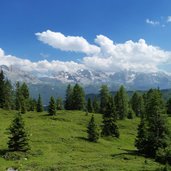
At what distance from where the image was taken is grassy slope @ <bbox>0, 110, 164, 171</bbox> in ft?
162

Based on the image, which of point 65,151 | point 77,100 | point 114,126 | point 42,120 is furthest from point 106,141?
point 77,100

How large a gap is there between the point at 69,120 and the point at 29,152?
160ft

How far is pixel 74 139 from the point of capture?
7638 centimetres

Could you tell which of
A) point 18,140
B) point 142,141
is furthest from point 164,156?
point 18,140

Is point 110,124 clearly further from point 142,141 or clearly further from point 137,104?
point 137,104

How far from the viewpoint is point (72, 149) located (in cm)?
6638

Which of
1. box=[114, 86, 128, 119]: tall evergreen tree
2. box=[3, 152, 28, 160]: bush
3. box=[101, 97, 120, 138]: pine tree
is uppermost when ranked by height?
box=[114, 86, 128, 119]: tall evergreen tree

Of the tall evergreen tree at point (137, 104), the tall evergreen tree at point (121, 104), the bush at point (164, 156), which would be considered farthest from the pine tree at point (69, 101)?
the bush at point (164, 156)

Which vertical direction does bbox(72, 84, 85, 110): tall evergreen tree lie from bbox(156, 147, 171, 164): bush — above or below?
above

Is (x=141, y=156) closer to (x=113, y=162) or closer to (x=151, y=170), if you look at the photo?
(x=113, y=162)

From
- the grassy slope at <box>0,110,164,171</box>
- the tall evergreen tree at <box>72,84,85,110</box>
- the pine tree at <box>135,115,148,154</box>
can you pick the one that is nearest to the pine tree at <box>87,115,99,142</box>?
the grassy slope at <box>0,110,164,171</box>

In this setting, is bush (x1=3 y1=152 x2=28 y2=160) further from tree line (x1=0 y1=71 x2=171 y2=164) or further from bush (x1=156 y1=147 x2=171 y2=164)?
bush (x1=156 y1=147 x2=171 y2=164)

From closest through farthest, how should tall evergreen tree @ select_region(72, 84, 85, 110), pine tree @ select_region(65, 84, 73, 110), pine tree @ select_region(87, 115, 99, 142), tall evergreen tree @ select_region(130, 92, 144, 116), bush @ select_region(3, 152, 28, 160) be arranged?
bush @ select_region(3, 152, 28, 160) → pine tree @ select_region(87, 115, 99, 142) → tall evergreen tree @ select_region(72, 84, 85, 110) → pine tree @ select_region(65, 84, 73, 110) → tall evergreen tree @ select_region(130, 92, 144, 116)

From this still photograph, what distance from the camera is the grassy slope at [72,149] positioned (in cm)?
4947
